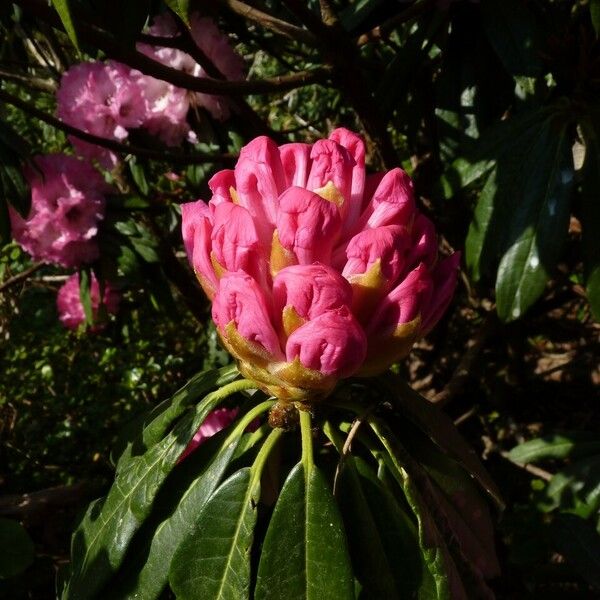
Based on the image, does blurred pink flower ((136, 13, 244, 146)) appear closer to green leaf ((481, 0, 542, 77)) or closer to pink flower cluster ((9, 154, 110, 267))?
pink flower cluster ((9, 154, 110, 267))

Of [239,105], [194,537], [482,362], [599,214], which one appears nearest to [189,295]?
[239,105]

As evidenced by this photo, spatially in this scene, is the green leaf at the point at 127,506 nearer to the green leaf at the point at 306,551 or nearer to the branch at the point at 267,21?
the green leaf at the point at 306,551

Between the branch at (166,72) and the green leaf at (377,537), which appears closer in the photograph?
the green leaf at (377,537)

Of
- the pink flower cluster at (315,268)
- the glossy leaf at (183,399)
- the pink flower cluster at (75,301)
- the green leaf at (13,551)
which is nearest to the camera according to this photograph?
the pink flower cluster at (315,268)

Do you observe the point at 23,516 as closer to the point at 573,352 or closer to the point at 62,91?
the point at 62,91

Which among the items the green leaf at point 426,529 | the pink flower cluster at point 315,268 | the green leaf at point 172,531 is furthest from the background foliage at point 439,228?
the green leaf at point 426,529

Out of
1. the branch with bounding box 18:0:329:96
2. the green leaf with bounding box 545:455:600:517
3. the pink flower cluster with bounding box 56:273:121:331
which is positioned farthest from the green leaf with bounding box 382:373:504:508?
the pink flower cluster with bounding box 56:273:121:331
